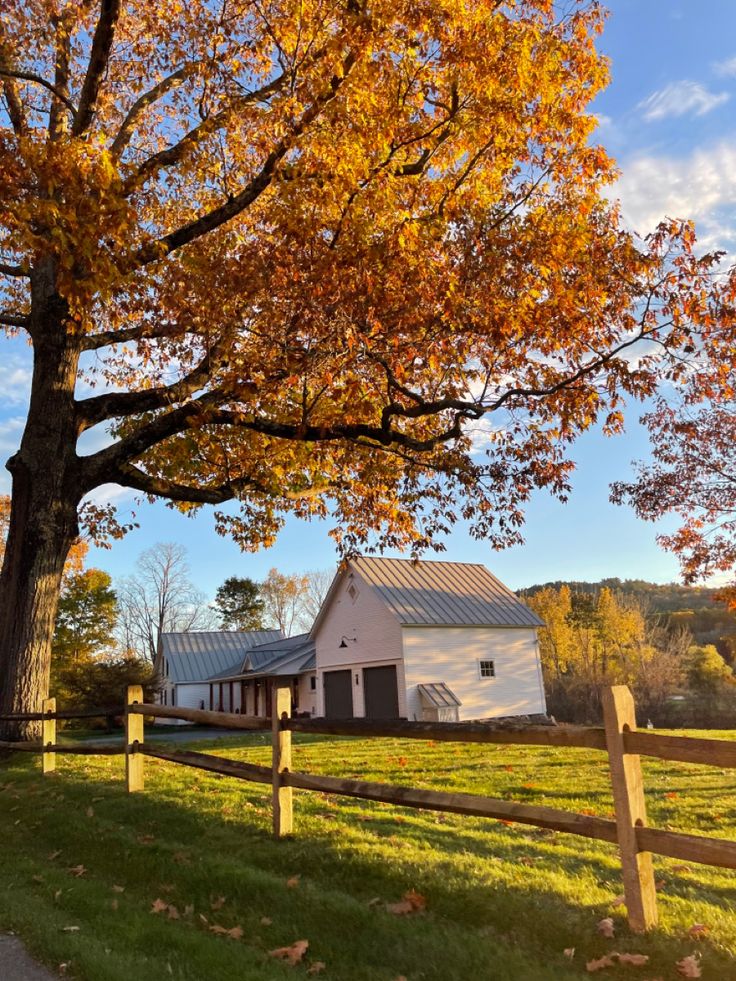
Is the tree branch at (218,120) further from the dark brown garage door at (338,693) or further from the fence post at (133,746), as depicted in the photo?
the dark brown garage door at (338,693)

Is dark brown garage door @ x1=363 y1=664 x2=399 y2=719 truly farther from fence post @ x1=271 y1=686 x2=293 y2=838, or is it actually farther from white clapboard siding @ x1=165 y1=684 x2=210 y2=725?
fence post @ x1=271 y1=686 x2=293 y2=838

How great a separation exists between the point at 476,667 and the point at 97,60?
27.2 meters

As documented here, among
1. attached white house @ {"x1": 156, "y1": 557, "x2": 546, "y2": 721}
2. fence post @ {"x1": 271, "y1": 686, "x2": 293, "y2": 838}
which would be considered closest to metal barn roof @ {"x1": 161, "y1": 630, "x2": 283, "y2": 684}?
attached white house @ {"x1": 156, "y1": 557, "x2": 546, "y2": 721}

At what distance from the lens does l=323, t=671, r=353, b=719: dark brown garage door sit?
3394cm

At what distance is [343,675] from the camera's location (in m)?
34.4

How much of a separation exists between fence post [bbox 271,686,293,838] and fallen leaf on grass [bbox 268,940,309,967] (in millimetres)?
2007

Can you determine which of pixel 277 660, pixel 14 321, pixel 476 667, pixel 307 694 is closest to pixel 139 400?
pixel 14 321

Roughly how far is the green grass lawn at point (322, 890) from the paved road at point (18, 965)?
0.34 ft

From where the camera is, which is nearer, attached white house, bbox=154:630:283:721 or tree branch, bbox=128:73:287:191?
tree branch, bbox=128:73:287:191

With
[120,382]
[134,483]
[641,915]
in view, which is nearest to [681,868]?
[641,915]

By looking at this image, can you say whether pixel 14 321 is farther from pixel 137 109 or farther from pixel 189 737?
pixel 189 737

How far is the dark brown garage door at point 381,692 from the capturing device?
104 ft

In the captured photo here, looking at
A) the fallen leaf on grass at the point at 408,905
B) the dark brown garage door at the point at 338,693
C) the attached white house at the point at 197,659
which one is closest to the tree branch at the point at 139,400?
the fallen leaf on grass at the point at 408,905

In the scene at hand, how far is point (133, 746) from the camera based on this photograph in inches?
370
